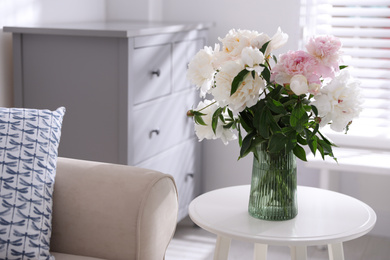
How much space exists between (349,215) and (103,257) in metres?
0.67

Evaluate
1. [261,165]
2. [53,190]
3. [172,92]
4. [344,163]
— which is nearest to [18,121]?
[53,190]

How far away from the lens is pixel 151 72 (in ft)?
8.18

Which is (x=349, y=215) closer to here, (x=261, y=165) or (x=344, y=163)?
(x=261, y=165)

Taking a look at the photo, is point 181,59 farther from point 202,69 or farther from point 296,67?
point 296,67

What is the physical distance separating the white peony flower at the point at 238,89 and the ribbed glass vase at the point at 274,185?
159 mm

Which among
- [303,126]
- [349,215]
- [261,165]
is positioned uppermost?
[303,126]

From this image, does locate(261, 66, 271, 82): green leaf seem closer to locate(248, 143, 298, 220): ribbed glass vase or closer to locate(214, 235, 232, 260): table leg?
locate(248, 143, 298, 220): ribbed glass vase

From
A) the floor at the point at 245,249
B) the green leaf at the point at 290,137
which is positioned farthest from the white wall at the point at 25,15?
the green leaf at the point at 290,137

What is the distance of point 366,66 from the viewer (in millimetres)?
2984

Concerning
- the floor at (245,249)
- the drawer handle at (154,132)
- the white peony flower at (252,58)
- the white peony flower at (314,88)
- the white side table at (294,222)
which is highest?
the white peony flower at (252,58)

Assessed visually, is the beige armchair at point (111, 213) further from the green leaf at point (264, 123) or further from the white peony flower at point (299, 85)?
the white peony flower at point (299, 85)

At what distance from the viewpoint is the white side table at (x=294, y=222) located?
61.2 inches

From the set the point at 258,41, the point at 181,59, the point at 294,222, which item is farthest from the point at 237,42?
the point at 181,59

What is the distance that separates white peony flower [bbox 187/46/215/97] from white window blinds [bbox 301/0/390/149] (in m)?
1.55
